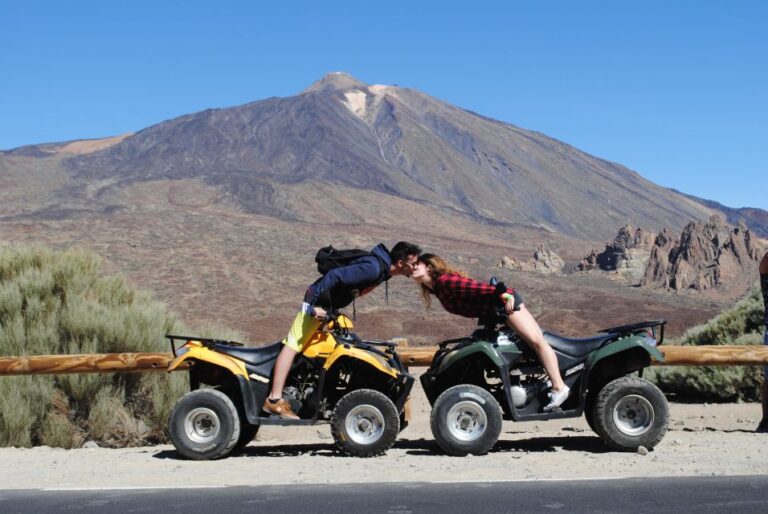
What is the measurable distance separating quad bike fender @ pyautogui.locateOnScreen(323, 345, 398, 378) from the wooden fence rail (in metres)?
1.05

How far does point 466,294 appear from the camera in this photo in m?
7.73

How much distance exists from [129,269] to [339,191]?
209ft

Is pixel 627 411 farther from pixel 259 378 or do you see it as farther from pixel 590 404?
pixel 259 378

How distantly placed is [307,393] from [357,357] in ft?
1.86

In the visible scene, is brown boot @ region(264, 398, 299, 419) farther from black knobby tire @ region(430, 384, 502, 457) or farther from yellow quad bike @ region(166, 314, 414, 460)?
black knobby tire @ region(430, 384, 502, 457)

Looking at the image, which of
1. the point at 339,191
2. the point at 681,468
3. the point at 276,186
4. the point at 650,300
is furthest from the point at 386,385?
the point at 339,191

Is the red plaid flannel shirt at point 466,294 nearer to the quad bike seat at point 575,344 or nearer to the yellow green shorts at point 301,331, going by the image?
the quad bike seat at point 575,344

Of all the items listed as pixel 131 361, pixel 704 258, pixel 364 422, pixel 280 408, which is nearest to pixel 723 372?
pixel 364 422

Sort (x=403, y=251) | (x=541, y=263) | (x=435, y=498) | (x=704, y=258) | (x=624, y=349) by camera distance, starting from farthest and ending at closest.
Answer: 1. (x=541, y=263)
2. (x=704, y=258)
3. (x=403, y=251)
4. (x=624, y=349)
5. (x=435, y=498)

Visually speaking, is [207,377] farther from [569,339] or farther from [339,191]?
[339,191]

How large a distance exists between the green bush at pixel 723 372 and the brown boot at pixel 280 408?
7.27 metres

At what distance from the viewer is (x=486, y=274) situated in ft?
155

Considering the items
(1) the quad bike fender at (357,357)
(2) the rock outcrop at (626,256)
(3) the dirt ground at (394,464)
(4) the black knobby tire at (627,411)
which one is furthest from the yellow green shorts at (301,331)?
(2) the rock outcrop at (626,256)

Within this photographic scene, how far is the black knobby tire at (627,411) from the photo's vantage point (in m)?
7.68
